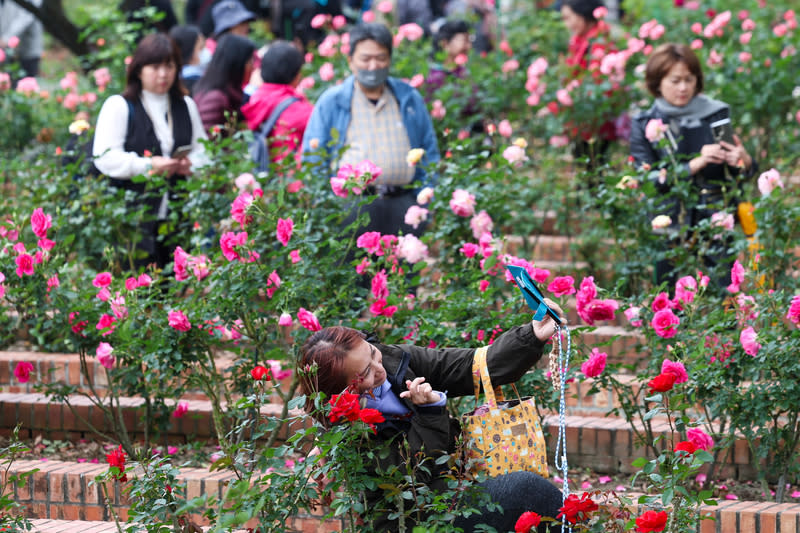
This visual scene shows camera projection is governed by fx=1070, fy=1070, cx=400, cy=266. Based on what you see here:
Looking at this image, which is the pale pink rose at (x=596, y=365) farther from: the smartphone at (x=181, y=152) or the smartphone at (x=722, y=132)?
the smartphone at (x=181, y=152)

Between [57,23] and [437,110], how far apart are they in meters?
4.06

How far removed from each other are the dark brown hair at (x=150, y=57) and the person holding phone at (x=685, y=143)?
2362mm

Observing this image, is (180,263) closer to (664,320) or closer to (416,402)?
(416,402)

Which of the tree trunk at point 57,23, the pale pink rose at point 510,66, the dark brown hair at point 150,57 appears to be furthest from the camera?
the tree trunk at point 57,23

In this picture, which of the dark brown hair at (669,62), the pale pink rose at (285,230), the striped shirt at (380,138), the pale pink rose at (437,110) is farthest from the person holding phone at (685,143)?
the pale pink rose at (285,230)

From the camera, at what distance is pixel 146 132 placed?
17.6 feet

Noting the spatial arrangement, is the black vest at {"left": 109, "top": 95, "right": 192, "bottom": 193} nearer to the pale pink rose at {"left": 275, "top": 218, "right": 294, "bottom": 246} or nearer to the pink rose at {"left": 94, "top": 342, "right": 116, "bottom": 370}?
the pink rose at {"left": 94, "top": 342, "right": 116, "bottom": 370}

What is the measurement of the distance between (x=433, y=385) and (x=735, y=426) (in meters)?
1.12

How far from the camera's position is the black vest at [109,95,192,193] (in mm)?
5359

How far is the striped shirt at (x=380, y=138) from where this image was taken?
539 centimetres

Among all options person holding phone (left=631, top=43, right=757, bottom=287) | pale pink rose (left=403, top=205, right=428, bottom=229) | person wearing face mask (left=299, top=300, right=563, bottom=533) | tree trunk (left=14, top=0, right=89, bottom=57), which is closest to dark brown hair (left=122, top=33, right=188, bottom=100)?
pale pink rose (left=403, top=205, right=428, bottom=229)

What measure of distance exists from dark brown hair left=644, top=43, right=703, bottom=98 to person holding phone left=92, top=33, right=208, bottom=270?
7.48 feet

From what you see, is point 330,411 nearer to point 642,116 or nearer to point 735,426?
point 735,426

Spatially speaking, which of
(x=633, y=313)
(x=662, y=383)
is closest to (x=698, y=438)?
(x=662, y=383)
